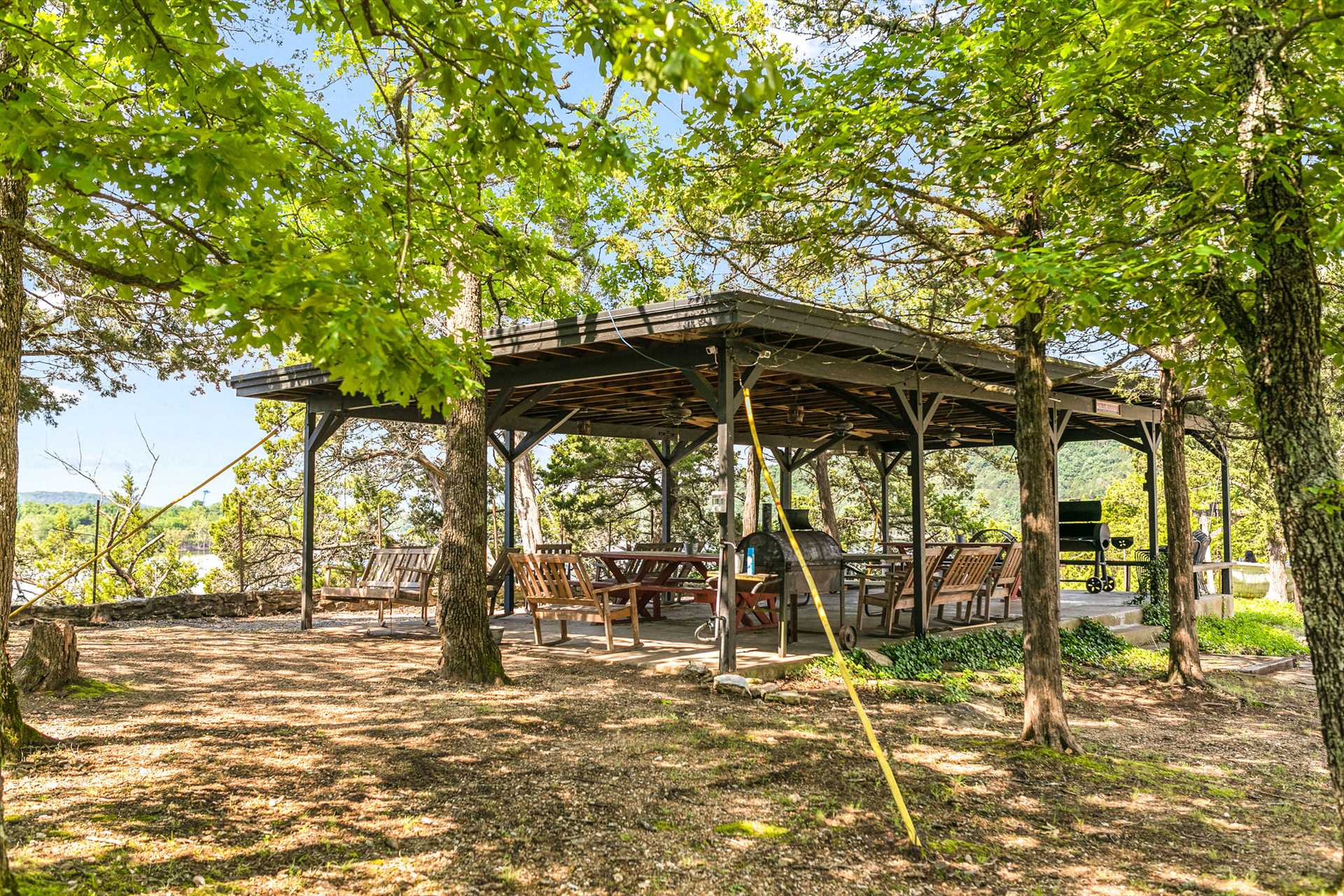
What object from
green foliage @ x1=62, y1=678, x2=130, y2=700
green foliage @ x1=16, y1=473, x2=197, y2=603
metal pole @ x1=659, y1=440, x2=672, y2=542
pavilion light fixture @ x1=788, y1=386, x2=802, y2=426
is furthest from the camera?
green foliage @ x1=16, y1=473, x2=197, y2=603

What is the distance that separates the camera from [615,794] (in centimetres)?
406

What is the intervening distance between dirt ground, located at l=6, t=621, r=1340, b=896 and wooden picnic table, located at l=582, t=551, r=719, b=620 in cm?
210

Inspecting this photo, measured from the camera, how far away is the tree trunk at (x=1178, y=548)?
778 cm

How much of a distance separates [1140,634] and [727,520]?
22.3ft

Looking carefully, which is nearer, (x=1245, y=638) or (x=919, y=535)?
(x=919, y=535)

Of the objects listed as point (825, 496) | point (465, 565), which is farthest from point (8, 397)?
point (825, 496)

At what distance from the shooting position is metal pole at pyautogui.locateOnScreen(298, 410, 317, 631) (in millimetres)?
9914

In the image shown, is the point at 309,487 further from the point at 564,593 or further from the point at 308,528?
the point at 564,593

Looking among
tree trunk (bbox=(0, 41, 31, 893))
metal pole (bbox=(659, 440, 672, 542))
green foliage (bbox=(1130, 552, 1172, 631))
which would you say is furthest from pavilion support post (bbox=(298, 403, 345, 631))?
green foliage (bbox=(1130, 552, 1172, 631))

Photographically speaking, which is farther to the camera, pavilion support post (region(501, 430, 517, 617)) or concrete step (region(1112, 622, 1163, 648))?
pavilion support post (region(501, 430, 517, 617))

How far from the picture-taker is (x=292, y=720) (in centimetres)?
518

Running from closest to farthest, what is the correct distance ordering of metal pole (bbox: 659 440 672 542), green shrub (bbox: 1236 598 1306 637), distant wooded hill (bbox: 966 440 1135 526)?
1. metal pole (bbox: 659 440 672 542)
2. green shrub (bbox: 1236 598 1306 637)
3. distant wooded hill (bbox: 966 440 1135 526)

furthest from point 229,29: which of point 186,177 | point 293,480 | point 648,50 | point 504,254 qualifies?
point 293,480

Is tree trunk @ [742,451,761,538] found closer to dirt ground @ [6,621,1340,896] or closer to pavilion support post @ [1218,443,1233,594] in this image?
pavilion support post @ [1218,443,1233,594]
